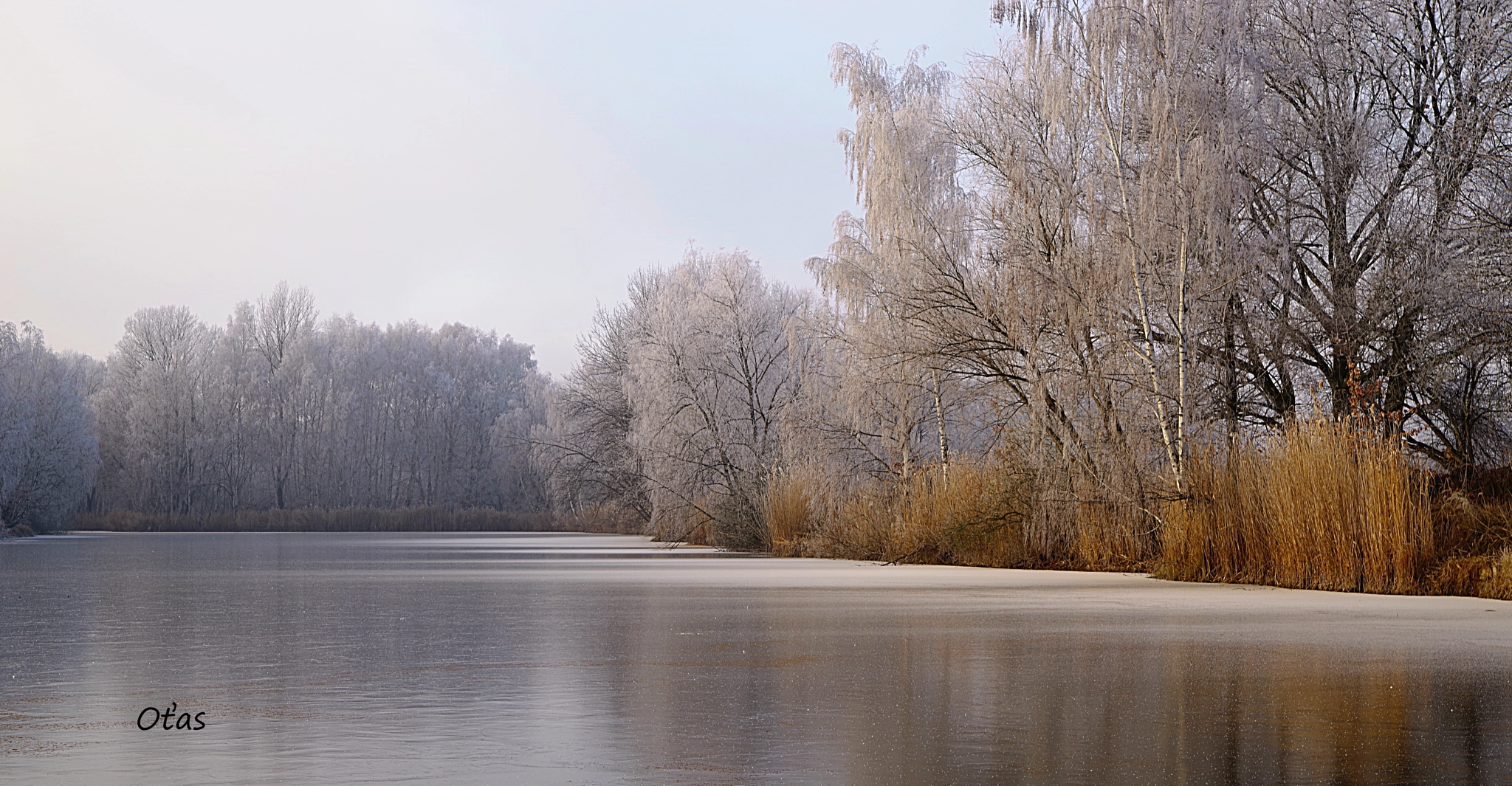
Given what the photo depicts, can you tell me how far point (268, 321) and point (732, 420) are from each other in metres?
45.2

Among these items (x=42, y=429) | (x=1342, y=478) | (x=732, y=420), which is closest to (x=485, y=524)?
(x=42, y=429)

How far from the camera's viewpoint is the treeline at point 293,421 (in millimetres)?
64625

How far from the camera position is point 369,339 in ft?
251

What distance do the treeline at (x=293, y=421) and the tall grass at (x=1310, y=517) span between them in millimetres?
45172

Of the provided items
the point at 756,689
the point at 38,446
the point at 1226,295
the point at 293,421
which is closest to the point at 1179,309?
the point at 1226,295

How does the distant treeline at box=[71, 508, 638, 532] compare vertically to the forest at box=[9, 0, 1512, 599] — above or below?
below

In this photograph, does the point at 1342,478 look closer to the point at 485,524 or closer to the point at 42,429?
the point at 42,429

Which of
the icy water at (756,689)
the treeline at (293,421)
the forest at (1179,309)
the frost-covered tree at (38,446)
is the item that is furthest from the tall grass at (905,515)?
the treeline at (293,421)

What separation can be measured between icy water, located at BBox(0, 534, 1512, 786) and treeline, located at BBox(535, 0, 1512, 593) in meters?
2.18

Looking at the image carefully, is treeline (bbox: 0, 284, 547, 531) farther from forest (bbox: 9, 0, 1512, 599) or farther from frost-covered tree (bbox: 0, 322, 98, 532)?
forest (bbox: 9, 0, 1512, 599)

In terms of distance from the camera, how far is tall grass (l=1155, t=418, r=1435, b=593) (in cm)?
1345

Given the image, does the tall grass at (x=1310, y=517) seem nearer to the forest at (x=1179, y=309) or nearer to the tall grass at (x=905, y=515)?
the forest at (x=1179, y=309)

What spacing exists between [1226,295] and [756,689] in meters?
13.4

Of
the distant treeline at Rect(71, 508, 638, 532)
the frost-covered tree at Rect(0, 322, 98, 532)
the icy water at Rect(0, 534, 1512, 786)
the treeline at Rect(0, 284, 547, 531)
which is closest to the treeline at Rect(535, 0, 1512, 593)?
the icy water at Rect(0, 534, 1512, 786)
